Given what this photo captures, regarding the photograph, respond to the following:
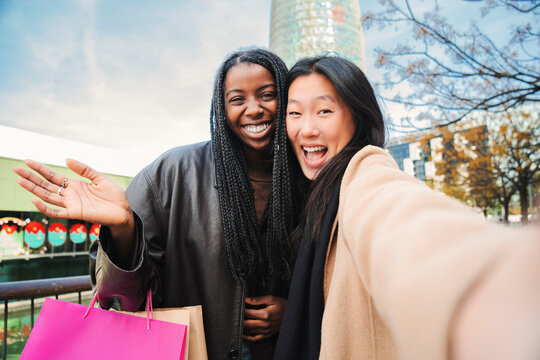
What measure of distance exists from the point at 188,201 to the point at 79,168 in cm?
66

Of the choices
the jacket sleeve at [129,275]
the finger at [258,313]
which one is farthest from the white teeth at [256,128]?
the finger at [258,313]

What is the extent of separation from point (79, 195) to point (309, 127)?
1067mm

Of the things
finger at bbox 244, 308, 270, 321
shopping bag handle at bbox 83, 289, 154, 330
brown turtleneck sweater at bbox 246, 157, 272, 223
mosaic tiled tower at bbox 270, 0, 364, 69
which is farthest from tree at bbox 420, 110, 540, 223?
shopping bag handle at bbox 83, 289, 154, 330

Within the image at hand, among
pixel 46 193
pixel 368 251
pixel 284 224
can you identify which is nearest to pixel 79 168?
pixel 46 193

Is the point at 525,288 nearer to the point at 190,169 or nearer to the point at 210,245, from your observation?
the point at 210,245

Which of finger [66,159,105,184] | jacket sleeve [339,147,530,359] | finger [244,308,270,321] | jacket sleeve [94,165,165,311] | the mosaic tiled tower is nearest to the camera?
jacket sleeve [339,147,530,359]

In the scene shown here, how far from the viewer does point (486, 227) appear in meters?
0.53

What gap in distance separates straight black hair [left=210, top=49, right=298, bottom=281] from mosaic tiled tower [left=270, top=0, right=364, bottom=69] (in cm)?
993

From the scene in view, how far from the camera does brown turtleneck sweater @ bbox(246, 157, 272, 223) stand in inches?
82.8

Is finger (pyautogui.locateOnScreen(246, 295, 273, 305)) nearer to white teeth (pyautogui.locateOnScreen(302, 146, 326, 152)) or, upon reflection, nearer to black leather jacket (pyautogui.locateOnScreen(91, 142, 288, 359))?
black leather jacket (pyautogui.locateOnScreen(91, 142, 288, 359))

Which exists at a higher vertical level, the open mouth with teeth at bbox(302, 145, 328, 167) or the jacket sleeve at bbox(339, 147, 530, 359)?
the open mouth with teeth at bbox(302, 145, 328, 167)

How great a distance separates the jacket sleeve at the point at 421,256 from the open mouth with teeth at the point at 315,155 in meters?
1.01

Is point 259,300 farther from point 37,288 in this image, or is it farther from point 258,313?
point 37,288

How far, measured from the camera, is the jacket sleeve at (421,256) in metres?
0.48
